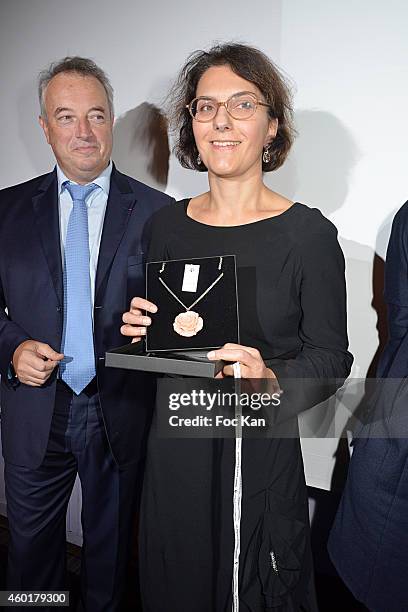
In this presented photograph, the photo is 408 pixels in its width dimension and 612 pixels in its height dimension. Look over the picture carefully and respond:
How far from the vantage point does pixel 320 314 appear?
50.1 inches

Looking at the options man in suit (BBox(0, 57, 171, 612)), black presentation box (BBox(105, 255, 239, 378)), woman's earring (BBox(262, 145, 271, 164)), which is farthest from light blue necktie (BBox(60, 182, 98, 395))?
woman's earring (BBox(262, 145, 271, 164))

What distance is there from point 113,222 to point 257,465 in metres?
0.73

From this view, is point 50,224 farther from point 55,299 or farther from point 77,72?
point 77,72

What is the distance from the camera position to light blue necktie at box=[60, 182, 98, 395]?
1637 millimetres

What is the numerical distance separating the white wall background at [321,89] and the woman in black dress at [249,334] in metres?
0.28

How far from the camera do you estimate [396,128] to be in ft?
5.08

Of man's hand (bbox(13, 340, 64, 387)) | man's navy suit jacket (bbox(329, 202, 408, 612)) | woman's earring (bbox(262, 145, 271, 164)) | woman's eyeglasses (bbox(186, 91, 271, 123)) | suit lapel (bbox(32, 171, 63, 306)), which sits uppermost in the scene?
woman's eyeglasses (bbox(186, 91, 271, 123))

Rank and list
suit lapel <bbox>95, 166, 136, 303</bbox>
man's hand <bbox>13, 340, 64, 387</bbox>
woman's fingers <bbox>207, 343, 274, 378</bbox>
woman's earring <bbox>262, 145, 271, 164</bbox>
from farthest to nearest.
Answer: suit lapel <bbox>95, 166, 136, 303</bbox> → man's hand <bbox>13, 340, 64, 387</bbox> → woman's earring <bbox>262, 145, 271, 164</bbox> → woman's fingers <bbox>207, 343, 274, 378</bbox>

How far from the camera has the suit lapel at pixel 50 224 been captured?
1.63 m

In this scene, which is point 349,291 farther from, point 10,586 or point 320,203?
point 10,586

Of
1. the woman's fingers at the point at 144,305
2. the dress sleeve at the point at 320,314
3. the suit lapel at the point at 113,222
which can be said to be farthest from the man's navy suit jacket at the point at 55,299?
the dress sleeve at the point at 320,314

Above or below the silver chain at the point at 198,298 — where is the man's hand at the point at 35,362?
below

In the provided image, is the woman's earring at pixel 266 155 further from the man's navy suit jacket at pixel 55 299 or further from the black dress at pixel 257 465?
the man's navy suit jacket at pixel 55 299

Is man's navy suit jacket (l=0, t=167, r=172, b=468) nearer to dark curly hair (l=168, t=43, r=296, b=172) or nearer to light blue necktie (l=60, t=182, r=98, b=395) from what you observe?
light blue necktie (l=60, t=182, r=98, b=395)
